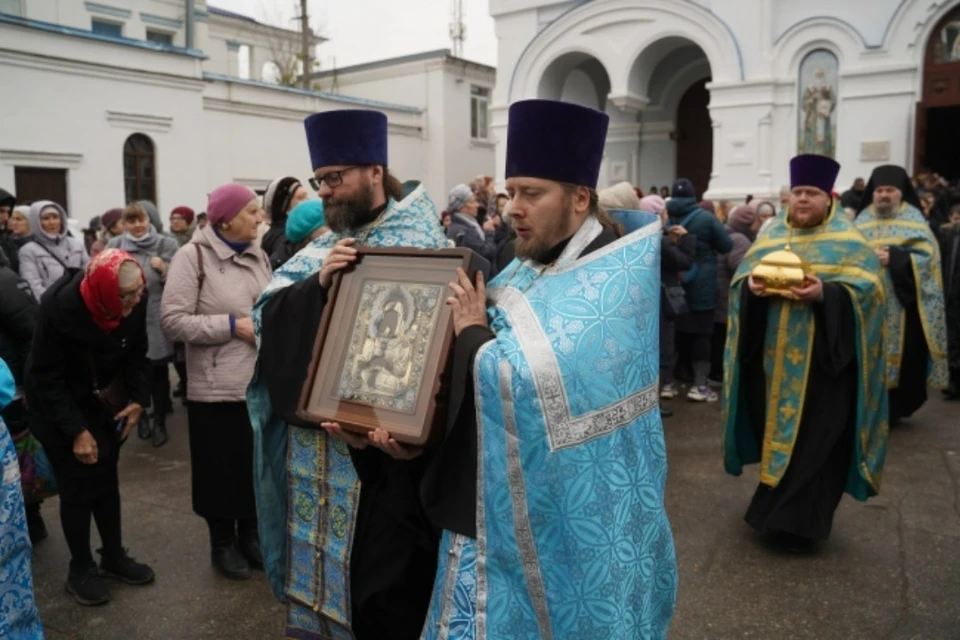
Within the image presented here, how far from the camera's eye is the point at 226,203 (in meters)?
4.07

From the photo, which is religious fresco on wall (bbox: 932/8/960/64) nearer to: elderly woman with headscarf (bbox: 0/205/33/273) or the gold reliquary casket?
the gold reliquary casket

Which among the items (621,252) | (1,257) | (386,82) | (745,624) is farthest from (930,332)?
(386,82)

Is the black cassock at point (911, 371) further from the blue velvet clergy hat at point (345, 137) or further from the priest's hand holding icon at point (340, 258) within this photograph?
the priest's hand holding icon at point (340, 258)

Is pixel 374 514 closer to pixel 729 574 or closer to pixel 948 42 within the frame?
pixel 729 574

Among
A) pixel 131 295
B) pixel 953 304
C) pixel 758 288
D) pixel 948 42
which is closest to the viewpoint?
pixel 131 295

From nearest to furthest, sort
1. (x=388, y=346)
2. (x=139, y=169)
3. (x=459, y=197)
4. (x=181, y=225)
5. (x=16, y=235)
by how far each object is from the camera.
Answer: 1. (x=388, y=346)
2. (x=16, y=235)
3. (x=459, y=197)
4. (x=181, y=225)
5. (x=139, y=169)

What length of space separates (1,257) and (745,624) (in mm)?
4030

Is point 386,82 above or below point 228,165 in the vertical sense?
above

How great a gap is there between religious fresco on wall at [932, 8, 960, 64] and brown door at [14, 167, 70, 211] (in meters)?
15.5

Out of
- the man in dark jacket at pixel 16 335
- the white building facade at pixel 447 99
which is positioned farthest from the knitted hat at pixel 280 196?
the white building facade at pixel 447 99

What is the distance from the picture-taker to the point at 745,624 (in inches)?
141

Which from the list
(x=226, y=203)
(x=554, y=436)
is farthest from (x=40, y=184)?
(x=554, y=436)

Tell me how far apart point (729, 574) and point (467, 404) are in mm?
2426

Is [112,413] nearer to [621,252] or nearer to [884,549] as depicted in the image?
[621,252]
